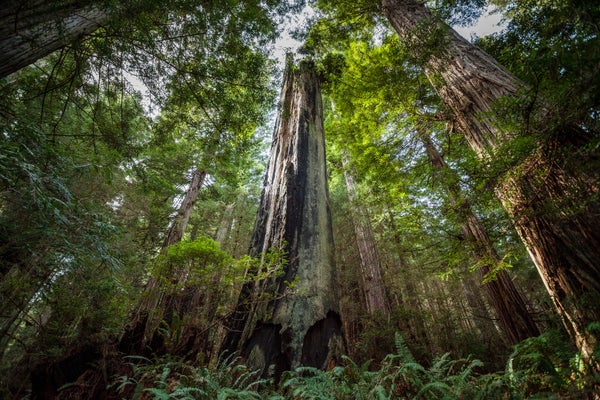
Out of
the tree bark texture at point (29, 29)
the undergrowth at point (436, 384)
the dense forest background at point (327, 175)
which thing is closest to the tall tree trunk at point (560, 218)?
the dense forest background at point (327, 175)

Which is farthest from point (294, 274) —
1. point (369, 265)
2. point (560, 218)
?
point (369, 265)

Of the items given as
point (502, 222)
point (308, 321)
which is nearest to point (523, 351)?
point (502, 222)

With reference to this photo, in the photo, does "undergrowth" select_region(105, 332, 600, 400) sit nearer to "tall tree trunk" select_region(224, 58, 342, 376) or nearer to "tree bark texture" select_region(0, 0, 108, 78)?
"tall tree trunk" select_region(224, 58, 342, 376)

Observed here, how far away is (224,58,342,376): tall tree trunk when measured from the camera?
96.3 inches

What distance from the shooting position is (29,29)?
8.44 ft

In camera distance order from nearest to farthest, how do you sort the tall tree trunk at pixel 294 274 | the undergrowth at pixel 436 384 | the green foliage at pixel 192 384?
1. the undergrowth at pixel 436 384
2. the green foliage at pixel 192 384
3. the tall tree trunk at pixel 294 274

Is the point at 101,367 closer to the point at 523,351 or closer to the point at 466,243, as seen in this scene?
the point at 523,351

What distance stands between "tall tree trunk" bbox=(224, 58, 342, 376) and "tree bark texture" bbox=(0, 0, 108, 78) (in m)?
2.89

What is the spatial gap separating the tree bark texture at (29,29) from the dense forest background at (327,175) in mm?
20

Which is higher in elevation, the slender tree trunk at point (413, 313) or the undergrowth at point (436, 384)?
the slender tree trunk at point (413, 313)

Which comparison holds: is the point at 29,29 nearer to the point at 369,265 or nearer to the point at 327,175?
the point at 327,175

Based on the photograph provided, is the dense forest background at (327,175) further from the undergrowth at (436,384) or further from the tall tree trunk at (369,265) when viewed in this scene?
the tall tree trunk at (369,265)

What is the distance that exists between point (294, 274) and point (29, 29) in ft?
12.6

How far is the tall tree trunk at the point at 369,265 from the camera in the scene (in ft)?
Answer: 24.6
